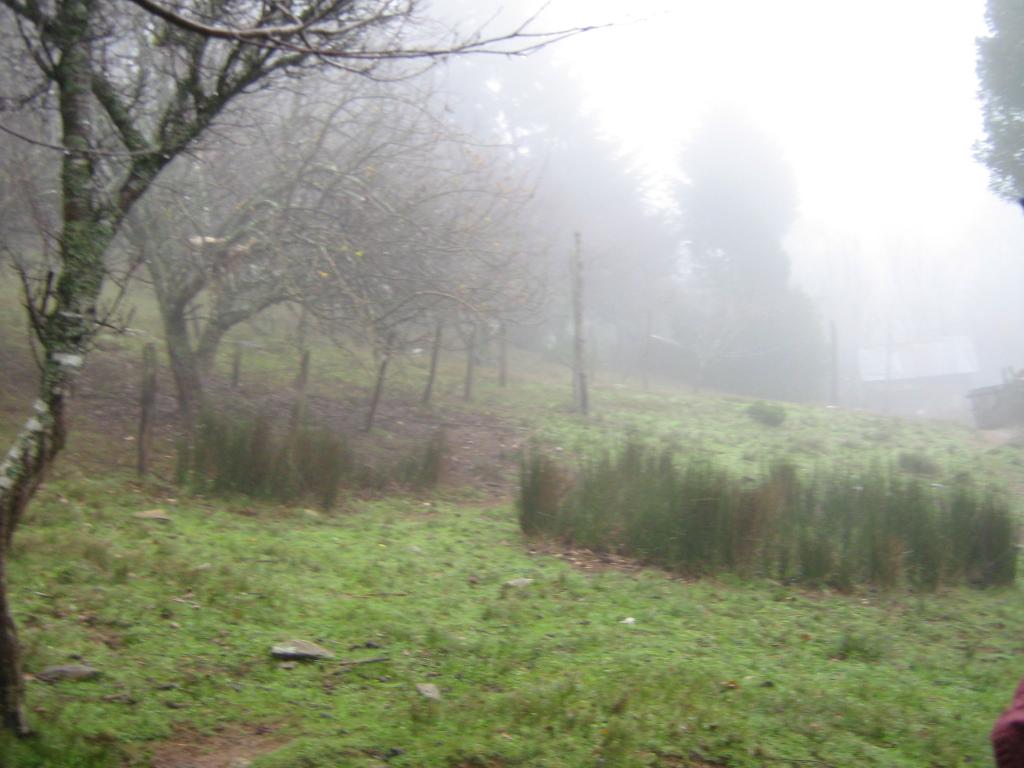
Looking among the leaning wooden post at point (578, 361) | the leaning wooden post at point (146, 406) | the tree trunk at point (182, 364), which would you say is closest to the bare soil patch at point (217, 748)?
the leaning wooden post at point (146, 406)

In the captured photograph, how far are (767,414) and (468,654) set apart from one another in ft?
53.1

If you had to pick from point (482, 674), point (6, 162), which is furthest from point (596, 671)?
point (6, 162)

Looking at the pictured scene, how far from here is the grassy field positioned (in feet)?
11.7

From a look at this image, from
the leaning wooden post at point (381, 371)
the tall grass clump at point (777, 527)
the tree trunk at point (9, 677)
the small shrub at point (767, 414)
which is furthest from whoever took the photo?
Result: the small shrub at point (767, 414)

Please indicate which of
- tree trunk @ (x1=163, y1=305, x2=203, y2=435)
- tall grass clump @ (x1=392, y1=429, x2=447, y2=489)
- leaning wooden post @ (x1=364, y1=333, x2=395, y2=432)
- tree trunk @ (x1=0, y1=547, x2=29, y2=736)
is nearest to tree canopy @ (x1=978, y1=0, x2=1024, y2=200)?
leaning wooden post @ (x1=364, y1=333, x2=395, y2=432)

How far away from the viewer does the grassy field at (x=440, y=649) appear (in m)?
3.55

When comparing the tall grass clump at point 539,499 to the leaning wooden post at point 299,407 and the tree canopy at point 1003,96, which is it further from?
the tree canopy at point 1003,96

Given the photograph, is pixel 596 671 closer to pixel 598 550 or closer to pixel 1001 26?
pixel 598 550

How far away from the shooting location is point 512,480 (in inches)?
475

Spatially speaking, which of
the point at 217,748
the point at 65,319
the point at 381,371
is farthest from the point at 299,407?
the point at 217,748

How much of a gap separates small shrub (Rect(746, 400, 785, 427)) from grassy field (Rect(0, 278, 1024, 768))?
12.2 m

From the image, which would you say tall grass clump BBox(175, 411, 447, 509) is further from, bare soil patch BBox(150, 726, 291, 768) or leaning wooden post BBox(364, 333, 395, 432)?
bare soil patch BBox(150, 726, 291, 768)

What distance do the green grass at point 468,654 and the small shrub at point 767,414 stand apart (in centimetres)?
1250

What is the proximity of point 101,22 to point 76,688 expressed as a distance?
12.6ft
